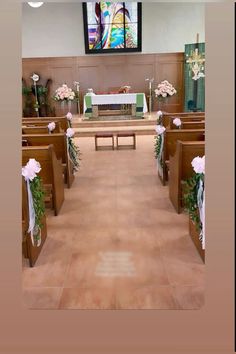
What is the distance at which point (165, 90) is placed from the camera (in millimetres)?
12703

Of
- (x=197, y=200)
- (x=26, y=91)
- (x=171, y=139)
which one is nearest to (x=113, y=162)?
(x=171, y=139)

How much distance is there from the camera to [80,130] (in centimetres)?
1135

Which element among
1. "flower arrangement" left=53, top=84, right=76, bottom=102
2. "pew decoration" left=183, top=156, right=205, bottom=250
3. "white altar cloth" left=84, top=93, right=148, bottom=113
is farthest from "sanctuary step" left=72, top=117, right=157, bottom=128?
"pew decoration" left=183, top=156, right=205, bottom=250

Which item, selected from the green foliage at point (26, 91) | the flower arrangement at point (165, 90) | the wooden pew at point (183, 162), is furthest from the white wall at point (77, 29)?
the wooden pew at point (183, 162)

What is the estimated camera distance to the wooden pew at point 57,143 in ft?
19.1

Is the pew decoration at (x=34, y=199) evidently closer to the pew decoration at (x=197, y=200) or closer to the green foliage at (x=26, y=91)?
the pew decoration at (x=197, y=200)

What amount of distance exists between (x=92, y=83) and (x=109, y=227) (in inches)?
400

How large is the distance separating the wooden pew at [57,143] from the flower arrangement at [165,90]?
23.9 ft

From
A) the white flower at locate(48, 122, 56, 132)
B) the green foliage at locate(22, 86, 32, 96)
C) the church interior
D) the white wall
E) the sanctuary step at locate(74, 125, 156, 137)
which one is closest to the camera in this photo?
the church interior

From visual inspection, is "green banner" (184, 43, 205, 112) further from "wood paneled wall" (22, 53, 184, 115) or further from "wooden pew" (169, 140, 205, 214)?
"wooden pew" (169, 140, 205, 214)

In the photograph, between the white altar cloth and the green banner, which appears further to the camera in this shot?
the green banner

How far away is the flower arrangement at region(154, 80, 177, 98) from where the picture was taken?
1268cm

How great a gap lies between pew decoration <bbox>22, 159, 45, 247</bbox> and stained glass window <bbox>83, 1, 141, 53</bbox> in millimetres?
10494

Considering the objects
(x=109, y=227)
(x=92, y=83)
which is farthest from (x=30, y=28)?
(x=109, y=227)
